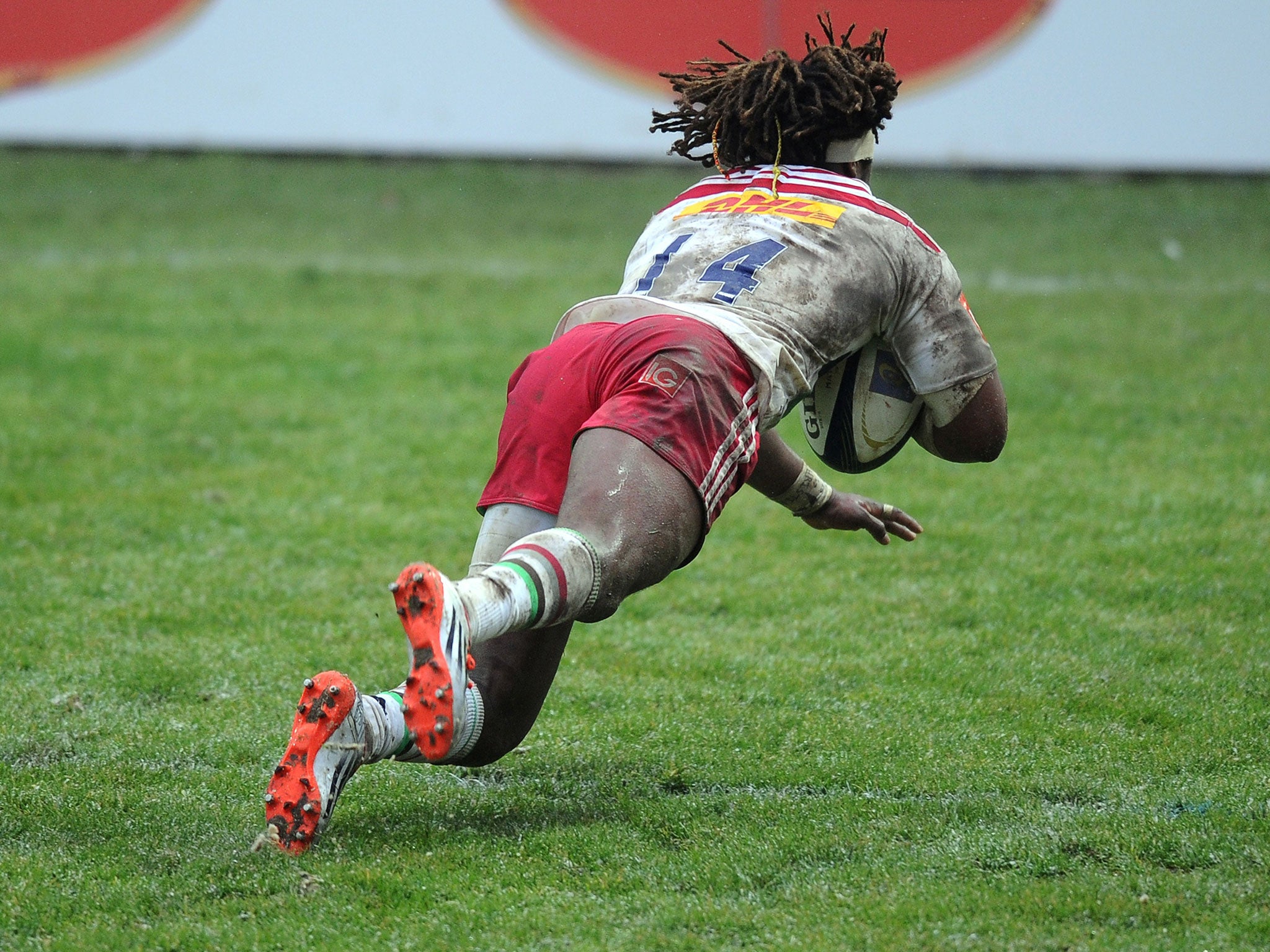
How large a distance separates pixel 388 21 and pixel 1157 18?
6.11 m

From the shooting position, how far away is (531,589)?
2.92 metres

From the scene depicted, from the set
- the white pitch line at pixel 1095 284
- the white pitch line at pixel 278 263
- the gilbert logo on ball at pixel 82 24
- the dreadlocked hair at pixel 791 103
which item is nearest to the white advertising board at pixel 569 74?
the gilbert logo on ball at pixel 82 24

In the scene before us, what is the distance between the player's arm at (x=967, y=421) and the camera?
3715 millimetres

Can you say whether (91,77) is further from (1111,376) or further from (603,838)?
(603,838)

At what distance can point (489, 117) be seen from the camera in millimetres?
12227

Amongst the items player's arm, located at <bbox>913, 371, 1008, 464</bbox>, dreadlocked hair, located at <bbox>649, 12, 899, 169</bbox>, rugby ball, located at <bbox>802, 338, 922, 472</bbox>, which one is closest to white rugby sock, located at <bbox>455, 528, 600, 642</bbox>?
rugby ball, located at <bbox>802, 338, 922, 472</bbox>

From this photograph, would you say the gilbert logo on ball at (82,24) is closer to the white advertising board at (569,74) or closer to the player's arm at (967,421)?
the white advertising board at (569,74)

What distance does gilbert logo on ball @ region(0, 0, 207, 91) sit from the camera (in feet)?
39.2

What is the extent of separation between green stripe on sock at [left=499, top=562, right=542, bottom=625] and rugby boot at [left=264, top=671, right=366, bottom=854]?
52 cm

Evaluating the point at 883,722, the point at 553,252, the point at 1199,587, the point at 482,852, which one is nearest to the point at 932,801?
the point at 883,722

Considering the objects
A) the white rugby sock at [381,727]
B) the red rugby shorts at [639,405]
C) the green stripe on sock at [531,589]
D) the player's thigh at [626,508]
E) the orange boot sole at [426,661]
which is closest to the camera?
the orange boot sole at [426,661]

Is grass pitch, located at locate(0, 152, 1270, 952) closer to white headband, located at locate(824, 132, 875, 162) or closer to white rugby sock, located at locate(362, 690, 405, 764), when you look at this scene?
white rugby sock, located at locate(362, 690, 405, 764)

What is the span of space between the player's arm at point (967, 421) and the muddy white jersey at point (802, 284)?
45 millimetres

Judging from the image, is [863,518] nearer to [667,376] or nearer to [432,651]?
[667,376]
